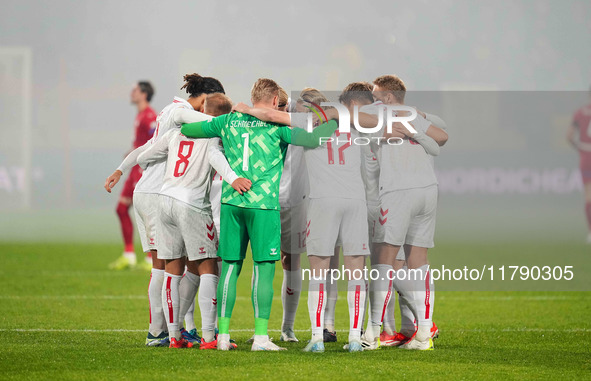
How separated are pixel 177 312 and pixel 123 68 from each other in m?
20.9

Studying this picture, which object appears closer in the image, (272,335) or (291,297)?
(291,297)

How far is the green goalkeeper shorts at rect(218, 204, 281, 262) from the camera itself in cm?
578

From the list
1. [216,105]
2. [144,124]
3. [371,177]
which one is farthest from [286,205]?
[144,124]

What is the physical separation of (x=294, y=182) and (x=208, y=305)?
115 cm

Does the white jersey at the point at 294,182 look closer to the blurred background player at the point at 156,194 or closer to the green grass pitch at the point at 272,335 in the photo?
the blurred background player at the point at 156,194

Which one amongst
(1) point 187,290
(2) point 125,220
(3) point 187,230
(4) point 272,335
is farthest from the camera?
(2) point 125,220

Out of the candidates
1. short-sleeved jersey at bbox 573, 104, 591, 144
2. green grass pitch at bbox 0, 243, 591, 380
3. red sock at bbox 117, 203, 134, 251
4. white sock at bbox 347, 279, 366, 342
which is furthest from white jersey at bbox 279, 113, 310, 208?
short-sleeved jersey at bbox 573, 104, 591, 144

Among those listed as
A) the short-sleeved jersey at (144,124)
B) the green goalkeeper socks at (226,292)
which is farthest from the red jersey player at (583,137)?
the green goalkeeper socks at (226,292)

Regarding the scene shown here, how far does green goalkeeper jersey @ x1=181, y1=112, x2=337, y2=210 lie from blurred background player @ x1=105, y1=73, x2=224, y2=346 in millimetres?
477

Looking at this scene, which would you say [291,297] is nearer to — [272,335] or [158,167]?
[272,335]

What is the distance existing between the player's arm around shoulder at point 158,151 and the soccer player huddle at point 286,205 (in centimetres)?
1

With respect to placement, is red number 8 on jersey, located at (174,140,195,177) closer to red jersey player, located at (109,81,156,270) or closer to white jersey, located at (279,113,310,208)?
white jersey, located at (279,113,310,208)

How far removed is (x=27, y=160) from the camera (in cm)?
2452

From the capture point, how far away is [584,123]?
52.1 ft
